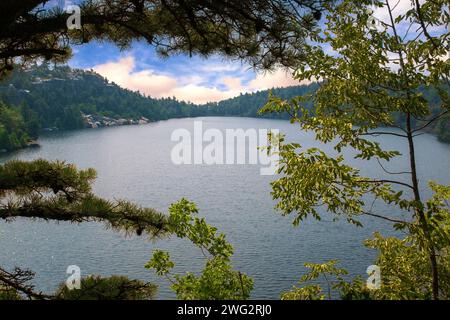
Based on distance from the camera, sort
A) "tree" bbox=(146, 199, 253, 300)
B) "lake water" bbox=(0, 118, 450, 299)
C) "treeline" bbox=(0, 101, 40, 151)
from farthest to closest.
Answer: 1. "treeline" bbox=(0, 101, 40, 151)
2. "lake water" bbox=(0, 118, 450, 299)
3. "tree" bbox=(146, 199, 253, 300)

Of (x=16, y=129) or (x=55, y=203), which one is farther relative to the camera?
(x=16, y=129)

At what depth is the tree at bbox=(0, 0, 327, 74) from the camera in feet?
18.5

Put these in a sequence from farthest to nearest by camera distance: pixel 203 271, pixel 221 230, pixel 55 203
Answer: pixel 221 230
pixel 203 271
pixel 55 203

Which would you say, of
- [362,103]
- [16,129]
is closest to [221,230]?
[362,103]

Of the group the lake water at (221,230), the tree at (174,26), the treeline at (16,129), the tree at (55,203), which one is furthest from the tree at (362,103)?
the treeline at (16,129)

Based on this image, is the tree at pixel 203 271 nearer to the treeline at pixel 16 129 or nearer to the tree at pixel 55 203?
the tree at pixel 55 203

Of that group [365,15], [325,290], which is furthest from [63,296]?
[325,290]

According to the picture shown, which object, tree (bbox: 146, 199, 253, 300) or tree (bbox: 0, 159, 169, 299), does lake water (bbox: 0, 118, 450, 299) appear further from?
tree (bbox: 146, 199, 253, 300)

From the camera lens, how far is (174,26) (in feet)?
22.5

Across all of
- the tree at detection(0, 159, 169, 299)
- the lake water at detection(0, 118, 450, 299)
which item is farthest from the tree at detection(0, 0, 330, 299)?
the lake water at detection(0, 118, 450, 299)

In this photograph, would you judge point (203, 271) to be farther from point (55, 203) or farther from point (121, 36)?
point (121, 36)

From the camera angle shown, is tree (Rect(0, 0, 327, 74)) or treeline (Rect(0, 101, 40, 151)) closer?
tree (Rect(0, 0, 327, 74))

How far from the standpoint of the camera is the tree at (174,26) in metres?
5.62
